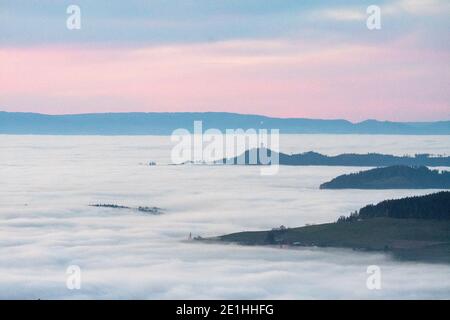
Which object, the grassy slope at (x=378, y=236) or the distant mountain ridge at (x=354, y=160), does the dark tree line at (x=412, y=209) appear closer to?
the grassy slope at (x=378, y=236)

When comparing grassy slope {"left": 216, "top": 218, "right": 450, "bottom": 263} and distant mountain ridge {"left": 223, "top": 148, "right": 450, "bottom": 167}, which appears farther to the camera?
distant mountain ridge {"left": 223, "top": 148, "right": 450, "bottom": 167}

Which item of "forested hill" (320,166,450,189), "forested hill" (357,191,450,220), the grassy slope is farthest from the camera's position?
"forested hill" (320,166,450,189)

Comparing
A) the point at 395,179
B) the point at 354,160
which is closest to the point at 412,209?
the point at 395,179

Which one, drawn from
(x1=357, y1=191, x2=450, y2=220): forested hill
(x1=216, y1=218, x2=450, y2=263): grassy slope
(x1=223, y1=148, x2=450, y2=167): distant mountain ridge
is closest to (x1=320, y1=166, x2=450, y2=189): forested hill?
(x1=223, y1=148, x2=450, y2=167): distant mountain ridge

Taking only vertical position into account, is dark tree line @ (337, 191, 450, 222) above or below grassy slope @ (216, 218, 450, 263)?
above

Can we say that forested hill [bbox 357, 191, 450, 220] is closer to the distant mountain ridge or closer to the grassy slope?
the grassy slope

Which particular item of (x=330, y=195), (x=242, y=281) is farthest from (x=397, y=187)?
(x=242, y=281)
